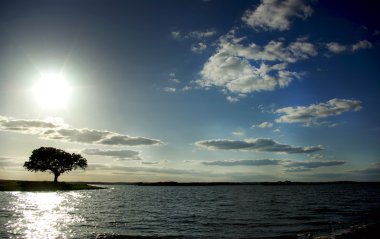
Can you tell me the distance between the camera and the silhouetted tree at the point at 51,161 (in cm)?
12606

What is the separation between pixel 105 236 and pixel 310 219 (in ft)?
88.1

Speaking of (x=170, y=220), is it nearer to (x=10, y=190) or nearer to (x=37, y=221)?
(x=37, y=221)

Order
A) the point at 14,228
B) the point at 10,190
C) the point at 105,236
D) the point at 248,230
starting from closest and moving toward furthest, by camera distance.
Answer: the point at 105,236, the point at 14,228, the point at 248,230, the point at 10,190

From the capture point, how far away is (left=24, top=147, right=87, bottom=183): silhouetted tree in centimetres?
12606

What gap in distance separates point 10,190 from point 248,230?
89.6m

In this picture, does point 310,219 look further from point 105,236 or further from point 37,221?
point 37,221

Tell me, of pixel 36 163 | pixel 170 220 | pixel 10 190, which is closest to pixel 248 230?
pixel 170 220

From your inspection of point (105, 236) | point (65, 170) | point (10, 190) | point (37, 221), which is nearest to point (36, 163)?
point (65, 170)

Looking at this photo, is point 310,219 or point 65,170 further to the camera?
point 65,170

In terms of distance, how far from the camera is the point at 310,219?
43.8m

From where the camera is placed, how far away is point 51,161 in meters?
128

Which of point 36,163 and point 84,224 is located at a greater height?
point 36,163

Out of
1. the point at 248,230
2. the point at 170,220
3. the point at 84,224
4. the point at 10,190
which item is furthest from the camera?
the point at 10,190

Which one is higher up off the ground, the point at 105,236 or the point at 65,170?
the point at 65,170
